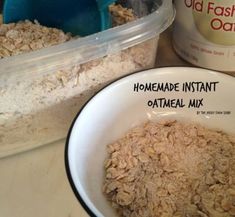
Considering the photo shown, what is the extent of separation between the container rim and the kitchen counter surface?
0.13 metres

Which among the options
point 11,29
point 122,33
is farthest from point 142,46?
point 11,29

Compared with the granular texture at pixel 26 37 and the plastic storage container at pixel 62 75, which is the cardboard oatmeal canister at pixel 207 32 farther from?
the granular texture at pixel 26 37

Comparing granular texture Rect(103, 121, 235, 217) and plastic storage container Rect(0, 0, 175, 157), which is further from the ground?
plastic storage container Rect(0, 0, 175, 157)

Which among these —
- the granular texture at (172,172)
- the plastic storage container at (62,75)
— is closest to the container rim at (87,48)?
the plastic storage container at (62,75)

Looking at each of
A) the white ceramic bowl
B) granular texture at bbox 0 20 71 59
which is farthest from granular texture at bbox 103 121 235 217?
granular texture at bbox 0 20 71 59

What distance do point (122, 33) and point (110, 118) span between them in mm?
105

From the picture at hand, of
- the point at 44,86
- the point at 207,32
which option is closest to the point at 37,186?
the point at 44,86

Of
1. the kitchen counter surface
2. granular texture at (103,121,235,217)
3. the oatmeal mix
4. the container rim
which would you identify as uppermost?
the container rim

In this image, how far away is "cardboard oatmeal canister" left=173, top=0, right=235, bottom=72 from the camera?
47 cm

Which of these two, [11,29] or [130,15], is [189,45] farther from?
[11,29]

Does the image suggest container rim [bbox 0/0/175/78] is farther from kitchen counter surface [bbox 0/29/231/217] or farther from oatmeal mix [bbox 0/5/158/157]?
kitchen counter surface [bbox 0/29/231/217]

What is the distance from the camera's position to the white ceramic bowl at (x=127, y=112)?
0.42m

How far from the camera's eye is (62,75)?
17.3 inches

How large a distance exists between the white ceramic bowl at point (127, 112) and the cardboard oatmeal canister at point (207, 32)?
45 mm
